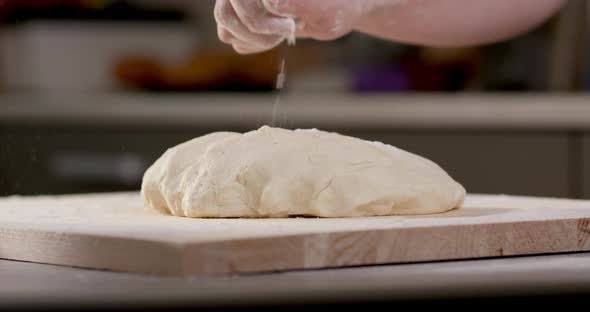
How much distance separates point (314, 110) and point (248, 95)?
24cm

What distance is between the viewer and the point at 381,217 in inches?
45.7

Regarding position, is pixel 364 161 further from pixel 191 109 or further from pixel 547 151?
pixel 191 109

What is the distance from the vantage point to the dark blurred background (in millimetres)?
2574

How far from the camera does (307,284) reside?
0.85 meters

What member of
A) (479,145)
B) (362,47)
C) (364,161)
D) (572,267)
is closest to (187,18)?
(362,47)

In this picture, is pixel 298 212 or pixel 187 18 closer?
pixel 298 212

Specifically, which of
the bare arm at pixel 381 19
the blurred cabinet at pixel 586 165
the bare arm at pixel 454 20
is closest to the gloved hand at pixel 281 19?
the bare arm at pixel 381 19

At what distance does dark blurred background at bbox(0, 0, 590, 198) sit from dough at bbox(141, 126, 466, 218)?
135 centimetres

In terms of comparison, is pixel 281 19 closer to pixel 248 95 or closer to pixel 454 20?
pixel 454 20

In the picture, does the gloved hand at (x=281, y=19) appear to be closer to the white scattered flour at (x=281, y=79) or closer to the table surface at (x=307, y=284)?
the white scattered flour at (x=281, y=79)

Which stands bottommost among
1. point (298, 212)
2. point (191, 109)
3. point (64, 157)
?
point (64, 157)

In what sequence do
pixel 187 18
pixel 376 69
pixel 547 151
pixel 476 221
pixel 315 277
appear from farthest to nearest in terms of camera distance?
pixel 187 18 < pixel 376 69 < pixel 547 151 < pixel 476 221 < pixel 315 277

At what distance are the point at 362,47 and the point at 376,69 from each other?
0.12m

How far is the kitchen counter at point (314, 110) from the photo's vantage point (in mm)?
2574
